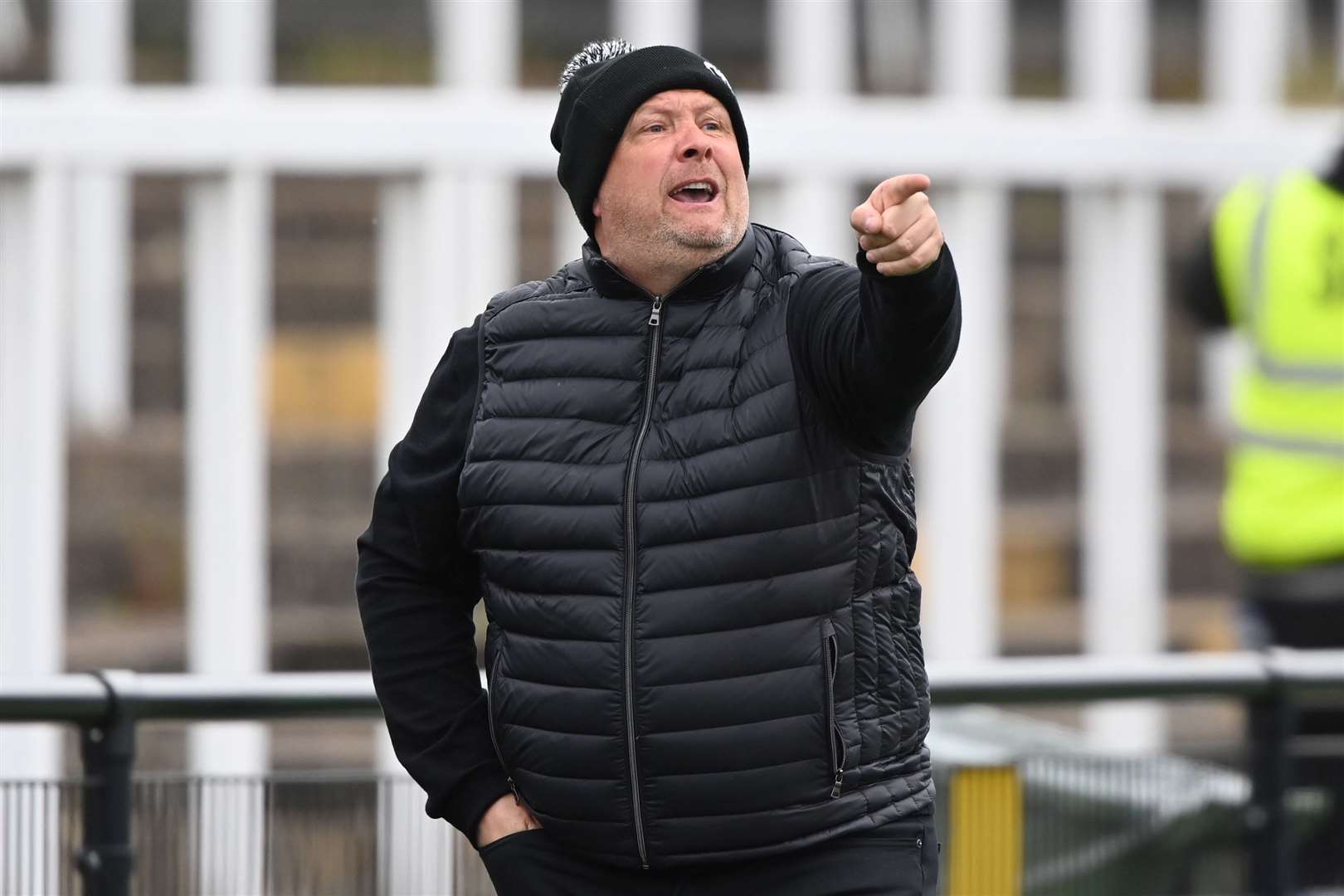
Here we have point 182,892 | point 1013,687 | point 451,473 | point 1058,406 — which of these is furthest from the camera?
point 1058,406

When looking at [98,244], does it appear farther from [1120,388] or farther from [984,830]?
[984,830]

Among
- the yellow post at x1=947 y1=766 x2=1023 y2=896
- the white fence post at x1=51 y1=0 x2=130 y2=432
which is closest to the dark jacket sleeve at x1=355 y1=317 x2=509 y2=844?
the yellow post at x1=947 y1=766 x2=1023 y2=896

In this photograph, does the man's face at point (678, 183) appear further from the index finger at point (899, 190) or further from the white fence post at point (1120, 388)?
the white fence post at point (1120, 388)

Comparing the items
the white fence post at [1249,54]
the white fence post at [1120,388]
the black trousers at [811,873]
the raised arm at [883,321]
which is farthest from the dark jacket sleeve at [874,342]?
the white fence post at [1249,54]

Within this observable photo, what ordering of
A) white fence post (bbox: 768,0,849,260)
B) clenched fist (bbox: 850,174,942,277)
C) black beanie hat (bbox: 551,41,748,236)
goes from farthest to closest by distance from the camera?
1. white fence post (bbox: 768,0,849,260)
2. black beanie hat (bbox: 551,41,748,236)
3. clenched fist (bbox: 850,174,942,277)

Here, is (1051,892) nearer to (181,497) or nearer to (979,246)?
(979,246)

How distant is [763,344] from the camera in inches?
102

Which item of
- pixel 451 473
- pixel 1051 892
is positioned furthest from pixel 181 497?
pixel 451 473

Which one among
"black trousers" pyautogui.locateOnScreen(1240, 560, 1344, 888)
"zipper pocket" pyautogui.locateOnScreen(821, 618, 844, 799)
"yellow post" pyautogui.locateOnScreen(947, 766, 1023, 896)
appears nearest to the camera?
"zipper pocket" pyautogui.locateOnScreen(821, 618, 844, 799)

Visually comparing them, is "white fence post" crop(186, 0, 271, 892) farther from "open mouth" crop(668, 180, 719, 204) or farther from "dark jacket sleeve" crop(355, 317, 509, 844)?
"open mouth" crop(668, 180, 719, 204)

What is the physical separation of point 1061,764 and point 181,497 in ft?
16.3

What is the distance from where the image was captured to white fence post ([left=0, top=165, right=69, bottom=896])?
239 inches

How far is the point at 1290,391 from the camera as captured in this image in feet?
17.4

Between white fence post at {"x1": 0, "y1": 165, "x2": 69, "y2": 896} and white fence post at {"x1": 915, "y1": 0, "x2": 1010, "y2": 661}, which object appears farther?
white fence post at {"x1": 915, "y1": 0, "x2": 1010, "y2": 661}
